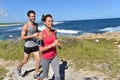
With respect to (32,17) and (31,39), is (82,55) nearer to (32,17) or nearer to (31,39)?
(31,39)

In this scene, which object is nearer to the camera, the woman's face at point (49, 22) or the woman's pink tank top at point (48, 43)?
the woman's face at point (49, 22)

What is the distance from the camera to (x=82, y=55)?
1262 centimetres

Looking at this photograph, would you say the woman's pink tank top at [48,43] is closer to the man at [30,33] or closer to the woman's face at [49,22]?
the woman's face at [49,22]

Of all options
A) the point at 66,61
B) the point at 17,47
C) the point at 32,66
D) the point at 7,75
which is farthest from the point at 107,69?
the point at 17,47

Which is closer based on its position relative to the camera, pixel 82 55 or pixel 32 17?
pixel 32 17

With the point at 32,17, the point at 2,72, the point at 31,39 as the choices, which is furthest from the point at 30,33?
the point at 2,72

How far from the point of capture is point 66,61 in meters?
11.9

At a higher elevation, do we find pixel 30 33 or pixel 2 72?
pixel 30 33

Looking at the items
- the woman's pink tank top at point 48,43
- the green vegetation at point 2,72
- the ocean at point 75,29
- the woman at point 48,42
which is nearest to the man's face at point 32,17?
the woman at point 48,42

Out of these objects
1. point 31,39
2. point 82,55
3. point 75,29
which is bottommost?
point 75,29

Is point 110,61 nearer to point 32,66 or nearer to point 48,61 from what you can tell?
point 32,66

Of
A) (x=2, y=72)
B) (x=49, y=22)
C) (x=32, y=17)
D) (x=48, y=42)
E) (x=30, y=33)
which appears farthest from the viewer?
(x=2, y=72)

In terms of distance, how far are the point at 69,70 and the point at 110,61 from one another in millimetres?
2282

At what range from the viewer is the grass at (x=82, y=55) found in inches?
436
